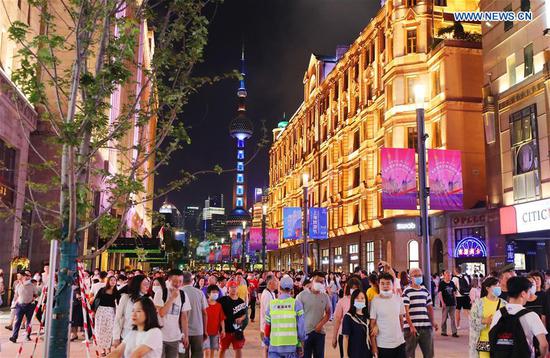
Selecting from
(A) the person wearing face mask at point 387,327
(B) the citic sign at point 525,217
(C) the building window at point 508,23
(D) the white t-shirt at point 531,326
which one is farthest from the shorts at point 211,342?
(C) the building window at point 508,23

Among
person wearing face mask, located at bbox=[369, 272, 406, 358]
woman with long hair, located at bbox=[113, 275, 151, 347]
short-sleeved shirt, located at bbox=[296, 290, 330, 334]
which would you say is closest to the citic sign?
short-sleeved shirt, located at bbox=[296, 290, 330, 334]

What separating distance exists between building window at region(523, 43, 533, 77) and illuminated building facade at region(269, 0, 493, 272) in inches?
372

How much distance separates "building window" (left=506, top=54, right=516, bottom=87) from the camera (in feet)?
101

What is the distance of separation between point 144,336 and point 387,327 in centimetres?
467

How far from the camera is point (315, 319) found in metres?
10.4

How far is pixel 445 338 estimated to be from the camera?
721 inches

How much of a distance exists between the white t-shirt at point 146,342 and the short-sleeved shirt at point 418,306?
6.92m

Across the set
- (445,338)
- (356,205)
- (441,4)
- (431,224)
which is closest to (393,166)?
(445,338)

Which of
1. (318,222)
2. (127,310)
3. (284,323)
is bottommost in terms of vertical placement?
(284,323)

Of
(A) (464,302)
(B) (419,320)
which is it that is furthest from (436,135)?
(B) (419,320)

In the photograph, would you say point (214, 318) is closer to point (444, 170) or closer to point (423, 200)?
point (423, 200)

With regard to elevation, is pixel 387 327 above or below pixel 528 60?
below

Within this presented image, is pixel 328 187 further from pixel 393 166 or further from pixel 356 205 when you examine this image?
pixel 393 166

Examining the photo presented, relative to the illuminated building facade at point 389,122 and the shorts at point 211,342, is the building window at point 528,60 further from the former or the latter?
the shorts at point 211,342
